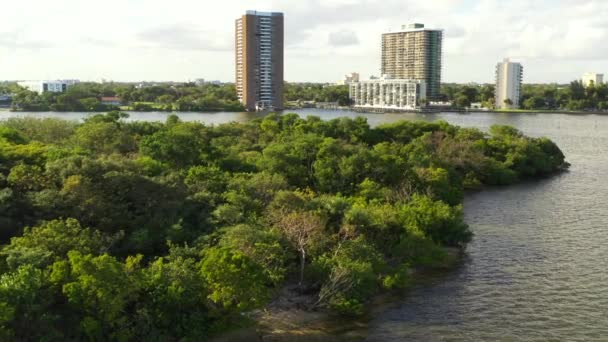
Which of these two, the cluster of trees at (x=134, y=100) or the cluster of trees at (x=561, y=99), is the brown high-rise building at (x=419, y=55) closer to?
the cluster of trees at (x=561, y=99)

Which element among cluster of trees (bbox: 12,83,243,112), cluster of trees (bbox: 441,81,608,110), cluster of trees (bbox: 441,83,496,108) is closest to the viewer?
cluster of trees (bbox: 12,83,243,112)

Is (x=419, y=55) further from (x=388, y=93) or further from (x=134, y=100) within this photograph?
(x=134, y=100)

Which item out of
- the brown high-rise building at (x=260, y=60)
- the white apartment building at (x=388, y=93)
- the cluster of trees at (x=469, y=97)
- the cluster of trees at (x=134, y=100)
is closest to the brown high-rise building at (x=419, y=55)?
the cluster of trees at (x=469, y=97)

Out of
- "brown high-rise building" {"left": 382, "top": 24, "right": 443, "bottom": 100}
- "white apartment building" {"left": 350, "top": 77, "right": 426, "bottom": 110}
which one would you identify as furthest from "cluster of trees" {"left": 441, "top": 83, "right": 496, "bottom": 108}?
"white apartment building" {"left": 350, "top": 77, "right": 426, "bottom": 110}

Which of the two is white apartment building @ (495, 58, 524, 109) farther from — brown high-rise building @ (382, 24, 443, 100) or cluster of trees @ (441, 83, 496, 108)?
brown high-rise building @ (382, 24, 443, 100)

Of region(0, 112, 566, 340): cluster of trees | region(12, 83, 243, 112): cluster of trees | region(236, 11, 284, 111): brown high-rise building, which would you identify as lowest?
region(0, 112, 566, 340): cluster of trees

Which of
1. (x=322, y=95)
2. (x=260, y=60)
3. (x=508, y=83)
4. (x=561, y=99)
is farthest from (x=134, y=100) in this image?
(x=561, y=99)
